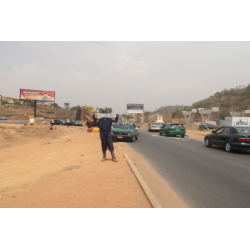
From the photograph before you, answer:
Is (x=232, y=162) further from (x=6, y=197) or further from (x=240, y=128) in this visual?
(x=6, y=197)

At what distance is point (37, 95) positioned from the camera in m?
61.2

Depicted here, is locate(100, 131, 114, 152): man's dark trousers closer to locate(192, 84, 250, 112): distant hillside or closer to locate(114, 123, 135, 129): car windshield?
locate(114, 123, 135, 129): car windshield

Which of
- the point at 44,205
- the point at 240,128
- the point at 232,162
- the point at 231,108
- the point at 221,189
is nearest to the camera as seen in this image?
the point at 44,205

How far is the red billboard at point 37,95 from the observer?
5988 cm

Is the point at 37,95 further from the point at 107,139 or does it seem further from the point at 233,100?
the point at 233,100

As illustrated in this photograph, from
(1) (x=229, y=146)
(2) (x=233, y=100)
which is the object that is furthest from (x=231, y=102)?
(1) (x=229, y=146)

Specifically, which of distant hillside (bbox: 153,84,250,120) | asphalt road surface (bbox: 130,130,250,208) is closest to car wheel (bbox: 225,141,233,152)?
asphalt road surface (bbox: 130,130,250,208)

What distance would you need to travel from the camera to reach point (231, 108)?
79062mm

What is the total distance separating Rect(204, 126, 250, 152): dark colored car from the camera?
11758mm

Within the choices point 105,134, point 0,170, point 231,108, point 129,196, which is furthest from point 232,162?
point 231,108

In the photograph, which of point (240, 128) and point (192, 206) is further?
point (240, 128)

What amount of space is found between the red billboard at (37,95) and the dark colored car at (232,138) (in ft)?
179

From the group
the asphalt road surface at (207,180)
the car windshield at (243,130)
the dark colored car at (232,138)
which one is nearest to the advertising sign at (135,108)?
the dark colored car at (232,138)

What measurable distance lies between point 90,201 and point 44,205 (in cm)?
87
